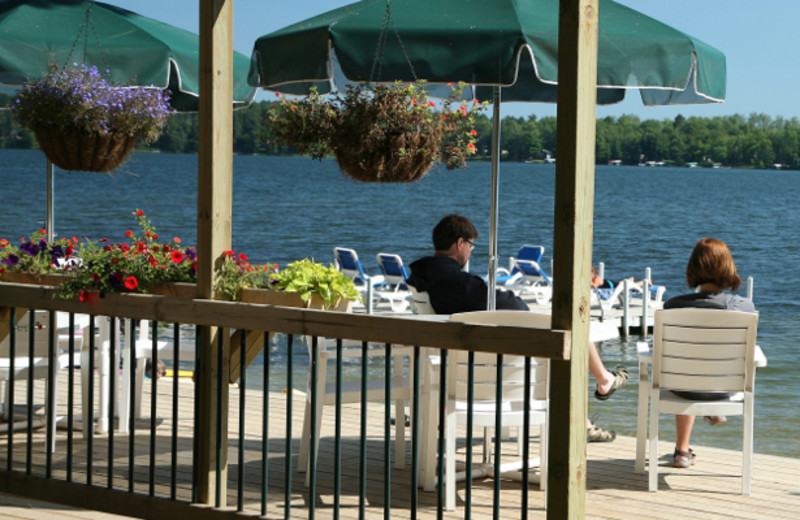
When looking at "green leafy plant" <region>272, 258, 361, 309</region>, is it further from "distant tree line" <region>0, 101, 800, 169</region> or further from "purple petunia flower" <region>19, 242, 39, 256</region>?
"distant tree line" <region>0, 101, 800, 169</region>

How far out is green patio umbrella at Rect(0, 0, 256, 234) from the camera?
5.23 metres

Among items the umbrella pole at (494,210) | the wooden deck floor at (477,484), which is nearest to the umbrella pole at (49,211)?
the wooden deck floor at (477,484)

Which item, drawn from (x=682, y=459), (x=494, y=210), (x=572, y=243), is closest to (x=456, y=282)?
(x=494, y=210)

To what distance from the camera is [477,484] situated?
470 centimetres

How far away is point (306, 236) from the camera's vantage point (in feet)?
153

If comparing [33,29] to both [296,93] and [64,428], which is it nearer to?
[296,93]

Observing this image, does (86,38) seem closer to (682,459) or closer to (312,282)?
(312,282)

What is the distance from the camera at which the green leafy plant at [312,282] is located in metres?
4.01

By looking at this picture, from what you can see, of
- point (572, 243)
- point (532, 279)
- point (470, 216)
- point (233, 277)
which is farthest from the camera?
point (470, 216)

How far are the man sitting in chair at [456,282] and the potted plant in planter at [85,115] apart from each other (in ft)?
5.06

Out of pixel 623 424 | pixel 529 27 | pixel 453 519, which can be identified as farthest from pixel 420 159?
pixel 623 424

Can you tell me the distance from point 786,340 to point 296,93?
17.5 metres

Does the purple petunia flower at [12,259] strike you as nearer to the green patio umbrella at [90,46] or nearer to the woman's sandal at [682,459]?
the green patio umbrella at [90,46]

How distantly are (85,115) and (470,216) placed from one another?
51.0 metres
